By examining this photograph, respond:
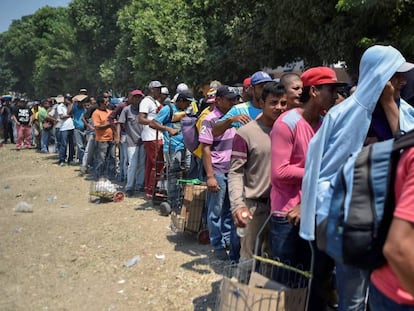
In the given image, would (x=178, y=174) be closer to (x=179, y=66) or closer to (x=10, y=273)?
(x=10, y=273)

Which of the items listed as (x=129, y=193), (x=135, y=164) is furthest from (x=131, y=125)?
(x=129, y=193)

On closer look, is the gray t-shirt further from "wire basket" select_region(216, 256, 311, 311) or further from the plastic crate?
"wire basket" select_region(216, 256, 311, 311)

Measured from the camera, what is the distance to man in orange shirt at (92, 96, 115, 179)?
9.89m

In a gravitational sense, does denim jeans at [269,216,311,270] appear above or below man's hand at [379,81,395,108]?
below

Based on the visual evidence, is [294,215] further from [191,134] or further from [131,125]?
[131,125]

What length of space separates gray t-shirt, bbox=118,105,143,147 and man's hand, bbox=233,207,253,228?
207 inches

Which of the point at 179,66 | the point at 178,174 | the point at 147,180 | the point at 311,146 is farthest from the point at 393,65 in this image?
the point at 179,66

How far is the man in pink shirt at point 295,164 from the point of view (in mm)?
2748

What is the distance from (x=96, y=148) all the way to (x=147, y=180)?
2.83 meters

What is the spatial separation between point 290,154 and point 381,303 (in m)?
1.27

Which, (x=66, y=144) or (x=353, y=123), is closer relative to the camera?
(x=353, y=123)

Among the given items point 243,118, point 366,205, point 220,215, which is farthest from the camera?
point 220,215

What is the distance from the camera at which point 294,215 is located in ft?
8.73

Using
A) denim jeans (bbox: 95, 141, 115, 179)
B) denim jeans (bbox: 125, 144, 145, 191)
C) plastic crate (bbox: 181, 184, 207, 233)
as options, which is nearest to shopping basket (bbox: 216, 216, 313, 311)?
plastic crate (bbox: 181, 184, 207, 233)
